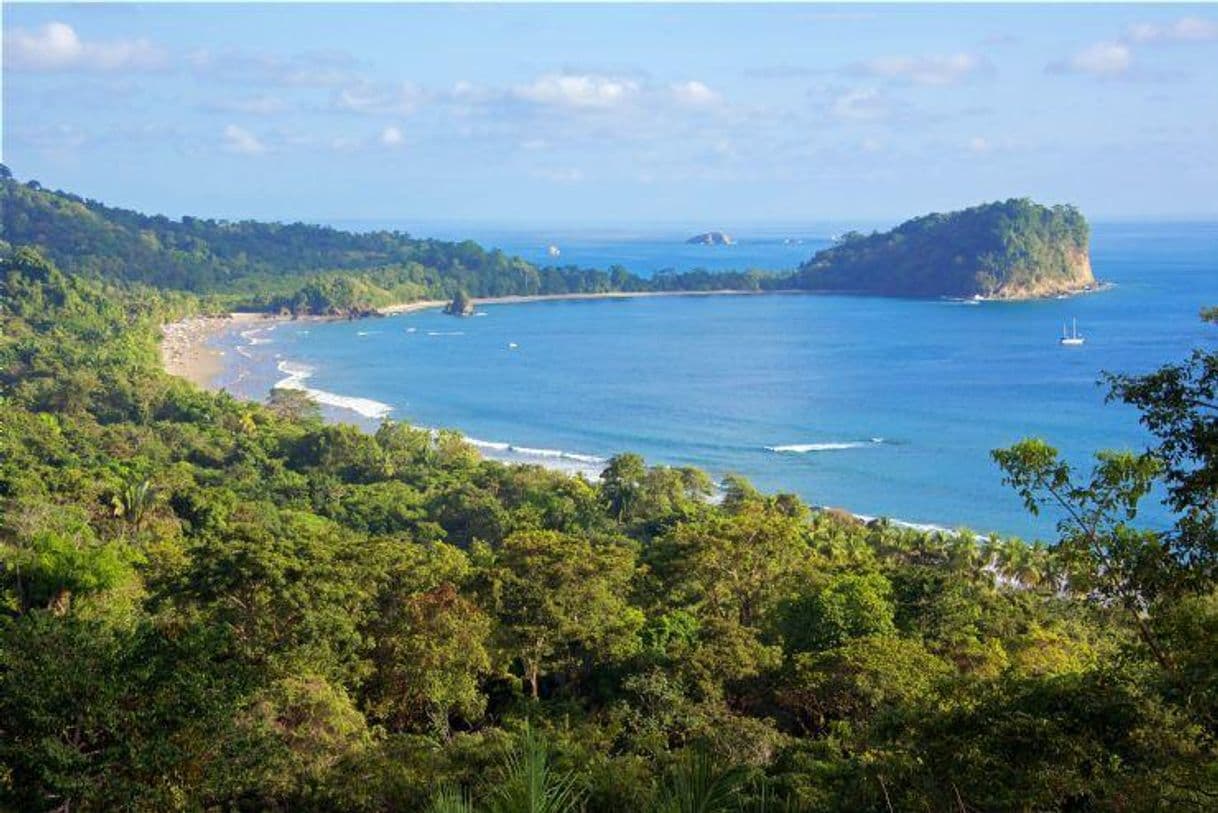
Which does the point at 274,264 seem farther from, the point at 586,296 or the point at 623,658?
the point at 623,658

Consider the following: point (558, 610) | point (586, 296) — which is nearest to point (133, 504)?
point (558, 610)

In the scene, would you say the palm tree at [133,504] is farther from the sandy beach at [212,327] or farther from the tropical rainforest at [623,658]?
the sandy beach at [212,327]

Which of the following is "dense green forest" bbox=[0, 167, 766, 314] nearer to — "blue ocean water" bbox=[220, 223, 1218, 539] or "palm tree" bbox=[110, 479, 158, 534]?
"blue ocean water" bbox=[220, 223, 1218, 539]

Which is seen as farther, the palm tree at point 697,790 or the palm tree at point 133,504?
the palm tree at point 133,504

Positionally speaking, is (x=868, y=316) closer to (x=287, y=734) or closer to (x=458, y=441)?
(x=458, y=441)

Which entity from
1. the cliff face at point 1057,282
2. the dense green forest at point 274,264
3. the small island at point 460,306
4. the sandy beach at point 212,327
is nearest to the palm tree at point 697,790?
the sandy beach at point 212,327

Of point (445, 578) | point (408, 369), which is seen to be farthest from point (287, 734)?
point (408, 369)
